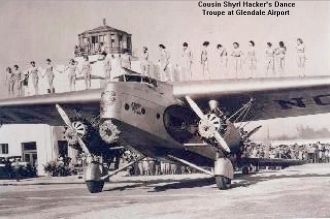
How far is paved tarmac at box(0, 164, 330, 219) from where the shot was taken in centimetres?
712

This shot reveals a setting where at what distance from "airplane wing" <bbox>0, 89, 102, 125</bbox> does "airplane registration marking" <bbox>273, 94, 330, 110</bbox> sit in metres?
3.91

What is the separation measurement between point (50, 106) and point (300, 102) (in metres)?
5.53

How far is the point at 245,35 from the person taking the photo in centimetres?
Answer: 924

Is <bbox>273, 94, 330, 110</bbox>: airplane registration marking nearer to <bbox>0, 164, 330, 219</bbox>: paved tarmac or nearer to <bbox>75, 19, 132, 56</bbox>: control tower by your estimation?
<bbox>0, 164, 330, 219</bbox>: paved tarmac

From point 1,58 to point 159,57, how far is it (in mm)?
3143

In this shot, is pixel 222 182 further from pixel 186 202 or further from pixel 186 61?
pixel 186 61

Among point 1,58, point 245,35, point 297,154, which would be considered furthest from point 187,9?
point 297,154

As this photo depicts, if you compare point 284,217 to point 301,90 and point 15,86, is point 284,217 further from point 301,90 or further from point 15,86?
point 15,86

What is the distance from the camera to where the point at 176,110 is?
381 inches

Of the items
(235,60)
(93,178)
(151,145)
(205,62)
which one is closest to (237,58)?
(235,60)

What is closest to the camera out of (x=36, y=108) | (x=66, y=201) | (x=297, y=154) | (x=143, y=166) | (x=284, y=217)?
(x=284, y=217)

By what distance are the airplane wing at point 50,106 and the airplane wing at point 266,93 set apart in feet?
6.71

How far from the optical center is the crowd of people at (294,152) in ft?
49.6

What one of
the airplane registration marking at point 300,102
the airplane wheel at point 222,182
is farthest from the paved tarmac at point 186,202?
the airplane registration marking at point 300,102
